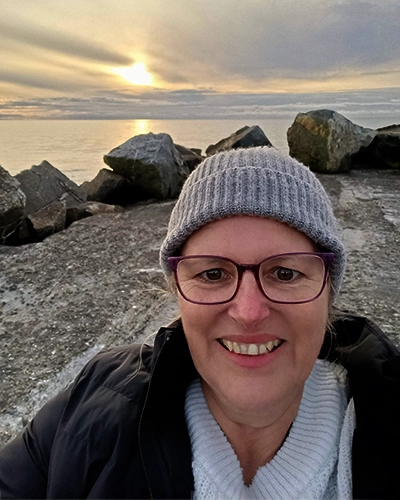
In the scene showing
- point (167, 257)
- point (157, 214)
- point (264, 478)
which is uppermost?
point (167, 257)

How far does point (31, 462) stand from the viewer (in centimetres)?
136

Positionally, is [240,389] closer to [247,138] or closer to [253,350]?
[253,350]

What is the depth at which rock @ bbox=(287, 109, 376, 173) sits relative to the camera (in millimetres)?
8062

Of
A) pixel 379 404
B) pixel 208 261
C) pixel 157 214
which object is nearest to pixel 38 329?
pixel 208 261

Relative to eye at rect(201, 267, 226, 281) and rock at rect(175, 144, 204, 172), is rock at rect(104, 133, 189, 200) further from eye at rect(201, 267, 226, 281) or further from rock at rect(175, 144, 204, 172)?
eye at rect(201, 267, 226, 281)

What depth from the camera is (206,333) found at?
3.99 ft

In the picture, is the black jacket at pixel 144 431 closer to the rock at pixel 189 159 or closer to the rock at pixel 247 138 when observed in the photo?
the rock at pixel 189 159

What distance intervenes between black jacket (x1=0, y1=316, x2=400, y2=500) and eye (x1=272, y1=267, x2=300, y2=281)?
1.19ft

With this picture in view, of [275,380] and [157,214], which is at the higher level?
[275,380]

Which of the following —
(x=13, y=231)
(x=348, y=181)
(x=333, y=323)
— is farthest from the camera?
(x=348, y=181)

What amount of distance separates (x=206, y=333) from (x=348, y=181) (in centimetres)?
691

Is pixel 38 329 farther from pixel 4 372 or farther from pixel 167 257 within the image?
pixel 167 257

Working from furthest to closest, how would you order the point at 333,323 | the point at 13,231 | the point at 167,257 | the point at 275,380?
the point at 13,231 < the point at 333,323 < the point at 167,257 < the point at 275,380

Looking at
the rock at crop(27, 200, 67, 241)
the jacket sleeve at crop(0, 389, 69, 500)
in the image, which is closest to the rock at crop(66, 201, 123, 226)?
the rock at crop(27, 200, 67, 241)
